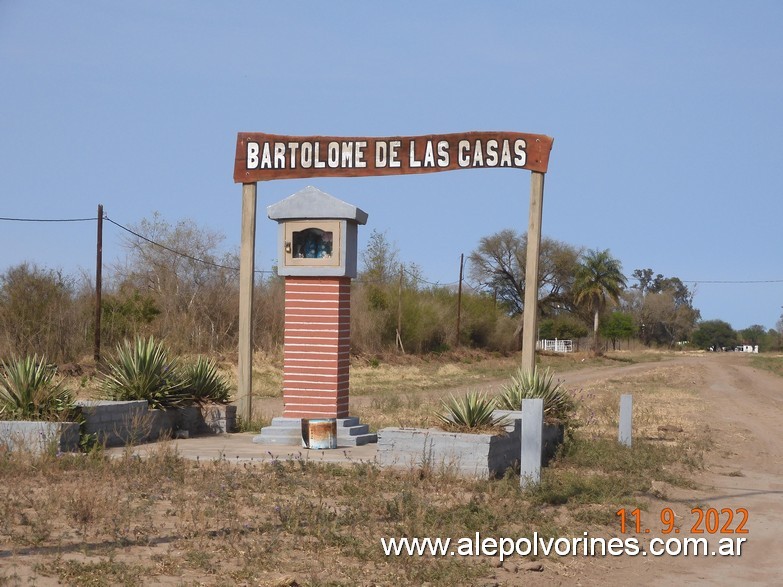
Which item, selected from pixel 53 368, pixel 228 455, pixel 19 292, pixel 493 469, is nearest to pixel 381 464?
pixel 493 469

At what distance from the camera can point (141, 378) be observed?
15.5 m

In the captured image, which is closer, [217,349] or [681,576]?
[681,576]

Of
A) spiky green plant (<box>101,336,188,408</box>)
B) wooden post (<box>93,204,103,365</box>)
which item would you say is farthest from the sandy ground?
wooden post (<box>93,204,103,365</box>)

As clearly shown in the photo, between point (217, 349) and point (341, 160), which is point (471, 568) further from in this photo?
point (217, 349)

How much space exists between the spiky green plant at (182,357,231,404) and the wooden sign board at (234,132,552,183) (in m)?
3.40

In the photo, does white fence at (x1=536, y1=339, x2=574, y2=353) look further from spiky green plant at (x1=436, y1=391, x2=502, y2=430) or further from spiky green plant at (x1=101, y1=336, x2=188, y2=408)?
spiky green plant at (x1=436, y1=391, x2=502, y2=430)

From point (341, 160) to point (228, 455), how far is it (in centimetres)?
603

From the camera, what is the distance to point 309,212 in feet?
53.3

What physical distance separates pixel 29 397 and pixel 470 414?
5935 millimetres

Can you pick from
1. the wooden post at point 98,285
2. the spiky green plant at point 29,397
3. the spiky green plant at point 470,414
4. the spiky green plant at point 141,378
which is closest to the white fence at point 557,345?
the wooden post at point 98,285

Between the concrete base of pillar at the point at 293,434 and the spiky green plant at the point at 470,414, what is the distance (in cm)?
278

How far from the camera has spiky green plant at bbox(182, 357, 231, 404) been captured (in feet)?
55.5

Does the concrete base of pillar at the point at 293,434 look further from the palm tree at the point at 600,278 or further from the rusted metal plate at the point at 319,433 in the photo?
the palm tree at the point at 600,278

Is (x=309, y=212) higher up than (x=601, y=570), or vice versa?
(x=309, y=212)
